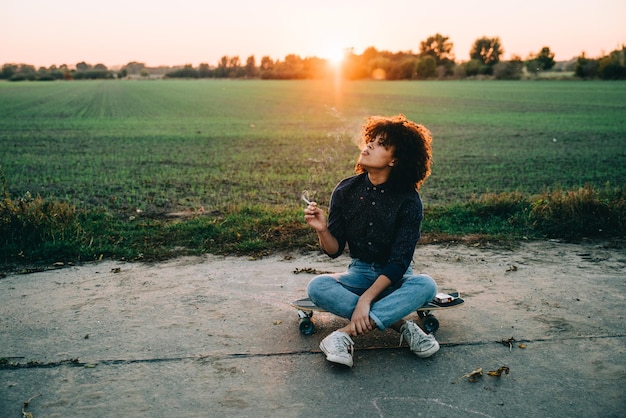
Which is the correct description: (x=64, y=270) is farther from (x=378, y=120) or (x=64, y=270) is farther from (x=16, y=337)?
(x=378, y=120)

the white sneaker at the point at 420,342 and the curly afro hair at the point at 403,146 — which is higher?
the curly afro hair at the point at 403,146

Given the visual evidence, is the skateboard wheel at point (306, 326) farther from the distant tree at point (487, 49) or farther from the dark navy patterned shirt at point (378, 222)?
the distant tree at point (487, 49)

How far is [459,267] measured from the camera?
508 cm

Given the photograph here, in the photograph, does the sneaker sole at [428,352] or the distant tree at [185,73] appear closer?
the sneaker sole at [428,352]

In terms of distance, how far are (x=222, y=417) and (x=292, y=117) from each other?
25235mm

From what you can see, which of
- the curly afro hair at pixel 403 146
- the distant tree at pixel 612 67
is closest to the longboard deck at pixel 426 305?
the curly afro hair at pixel 403 146

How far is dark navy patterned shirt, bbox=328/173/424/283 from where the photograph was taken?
360cm

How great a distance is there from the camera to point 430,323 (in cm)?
374

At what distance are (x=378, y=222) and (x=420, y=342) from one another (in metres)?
0.81

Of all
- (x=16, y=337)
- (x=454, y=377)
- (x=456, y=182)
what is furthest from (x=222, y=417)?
(x=456, y=182)

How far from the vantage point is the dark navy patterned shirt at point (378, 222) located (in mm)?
3598

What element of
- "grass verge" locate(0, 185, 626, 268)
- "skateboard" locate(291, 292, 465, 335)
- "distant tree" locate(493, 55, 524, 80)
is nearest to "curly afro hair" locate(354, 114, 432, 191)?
"skateboard" locate(291, 292, 465, 335)

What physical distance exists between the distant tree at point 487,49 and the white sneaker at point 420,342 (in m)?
123

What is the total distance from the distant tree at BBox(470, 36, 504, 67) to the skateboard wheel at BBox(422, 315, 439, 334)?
123 m
